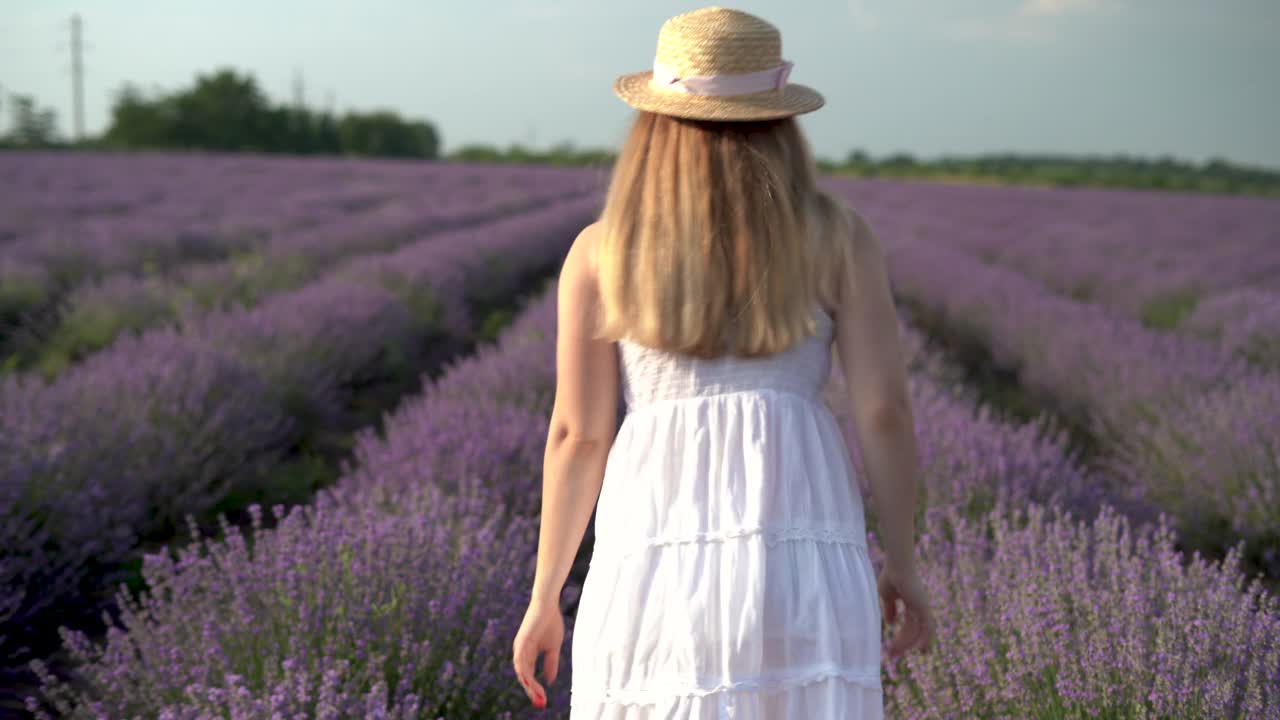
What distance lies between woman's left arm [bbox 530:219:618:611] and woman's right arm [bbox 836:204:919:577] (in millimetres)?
331

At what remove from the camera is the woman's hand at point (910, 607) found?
55.6 inches

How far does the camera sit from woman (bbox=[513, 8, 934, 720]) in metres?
1.30

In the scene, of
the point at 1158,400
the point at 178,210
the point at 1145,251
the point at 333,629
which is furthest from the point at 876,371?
the point at 178,210

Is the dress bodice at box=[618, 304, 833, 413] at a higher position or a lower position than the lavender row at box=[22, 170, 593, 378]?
higher

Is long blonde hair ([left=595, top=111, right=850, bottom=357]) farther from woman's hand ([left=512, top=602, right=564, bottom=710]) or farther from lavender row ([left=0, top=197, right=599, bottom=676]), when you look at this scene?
lavender row ([left=0, top=197, right=599, bottom=676])

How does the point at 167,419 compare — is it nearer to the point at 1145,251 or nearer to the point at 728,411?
the point at 728,411

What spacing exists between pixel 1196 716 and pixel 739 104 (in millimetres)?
1273

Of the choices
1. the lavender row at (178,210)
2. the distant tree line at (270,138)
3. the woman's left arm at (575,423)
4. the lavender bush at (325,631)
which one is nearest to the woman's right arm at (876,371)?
the woman's left arm at (575,423)

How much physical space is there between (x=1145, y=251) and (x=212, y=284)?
1060 centimetres

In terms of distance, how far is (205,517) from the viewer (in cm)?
390

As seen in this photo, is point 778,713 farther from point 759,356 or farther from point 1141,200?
point 1141,200

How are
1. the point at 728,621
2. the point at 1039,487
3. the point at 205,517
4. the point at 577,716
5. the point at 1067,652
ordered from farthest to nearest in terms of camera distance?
the point at 205,517, the point at 1039,487, the point at 1067,652, the point at 577,716, the point at 728,621

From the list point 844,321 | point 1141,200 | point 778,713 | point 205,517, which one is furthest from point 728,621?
point 1141,200

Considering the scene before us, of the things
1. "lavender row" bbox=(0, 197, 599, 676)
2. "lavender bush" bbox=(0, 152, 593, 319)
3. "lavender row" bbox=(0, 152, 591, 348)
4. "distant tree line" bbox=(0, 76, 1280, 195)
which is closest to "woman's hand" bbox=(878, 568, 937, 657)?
"lavender row" bbox=(0, 197, 599, 676)
